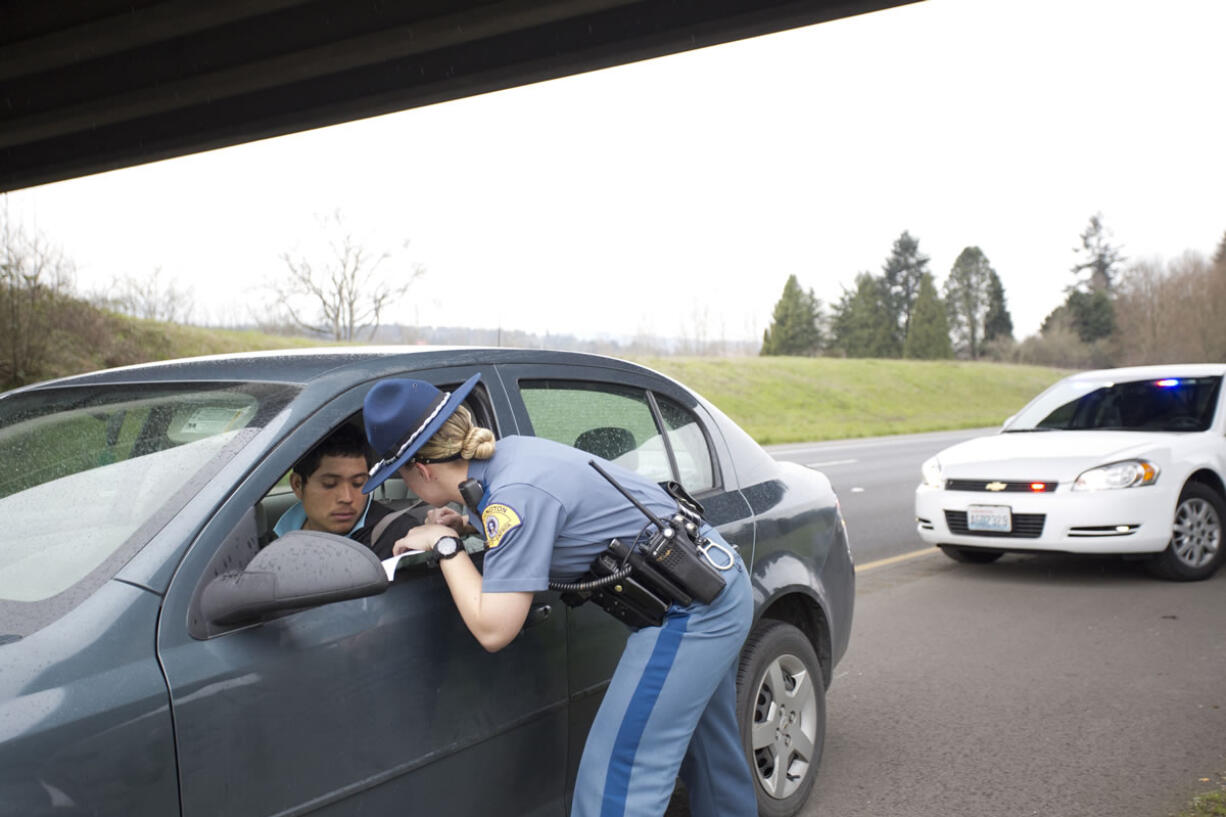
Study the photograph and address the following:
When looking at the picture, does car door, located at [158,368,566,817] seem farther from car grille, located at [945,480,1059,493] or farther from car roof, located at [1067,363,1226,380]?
car roof, located at [1067,363,1226,380]

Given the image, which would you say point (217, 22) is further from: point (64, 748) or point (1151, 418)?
point (64, 748)

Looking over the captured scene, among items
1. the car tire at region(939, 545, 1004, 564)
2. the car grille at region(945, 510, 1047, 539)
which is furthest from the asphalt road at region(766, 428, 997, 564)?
the car grille at region(945, 510, 1047, 539)

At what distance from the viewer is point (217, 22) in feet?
45.0

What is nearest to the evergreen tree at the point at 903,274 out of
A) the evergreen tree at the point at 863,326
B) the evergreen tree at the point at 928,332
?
the evergreen tree at the point at 863,326

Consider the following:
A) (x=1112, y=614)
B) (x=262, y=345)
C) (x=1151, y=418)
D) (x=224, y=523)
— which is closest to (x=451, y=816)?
(x=224, y=523)

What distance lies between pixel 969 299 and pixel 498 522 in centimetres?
11145

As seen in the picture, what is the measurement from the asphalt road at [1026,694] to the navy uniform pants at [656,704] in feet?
5.00

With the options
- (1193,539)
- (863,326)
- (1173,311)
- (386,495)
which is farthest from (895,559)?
(863,326)

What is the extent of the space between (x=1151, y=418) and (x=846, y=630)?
5.53 m

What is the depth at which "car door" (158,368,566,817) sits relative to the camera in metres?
2.03

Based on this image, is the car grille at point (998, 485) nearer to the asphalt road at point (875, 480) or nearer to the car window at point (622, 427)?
the asphalt road at point (875, 480)

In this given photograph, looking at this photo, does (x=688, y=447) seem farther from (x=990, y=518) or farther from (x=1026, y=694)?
(x=990, y=518)

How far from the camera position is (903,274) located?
341 feet

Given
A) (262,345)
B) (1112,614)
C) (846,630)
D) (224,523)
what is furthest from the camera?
(262,345)
